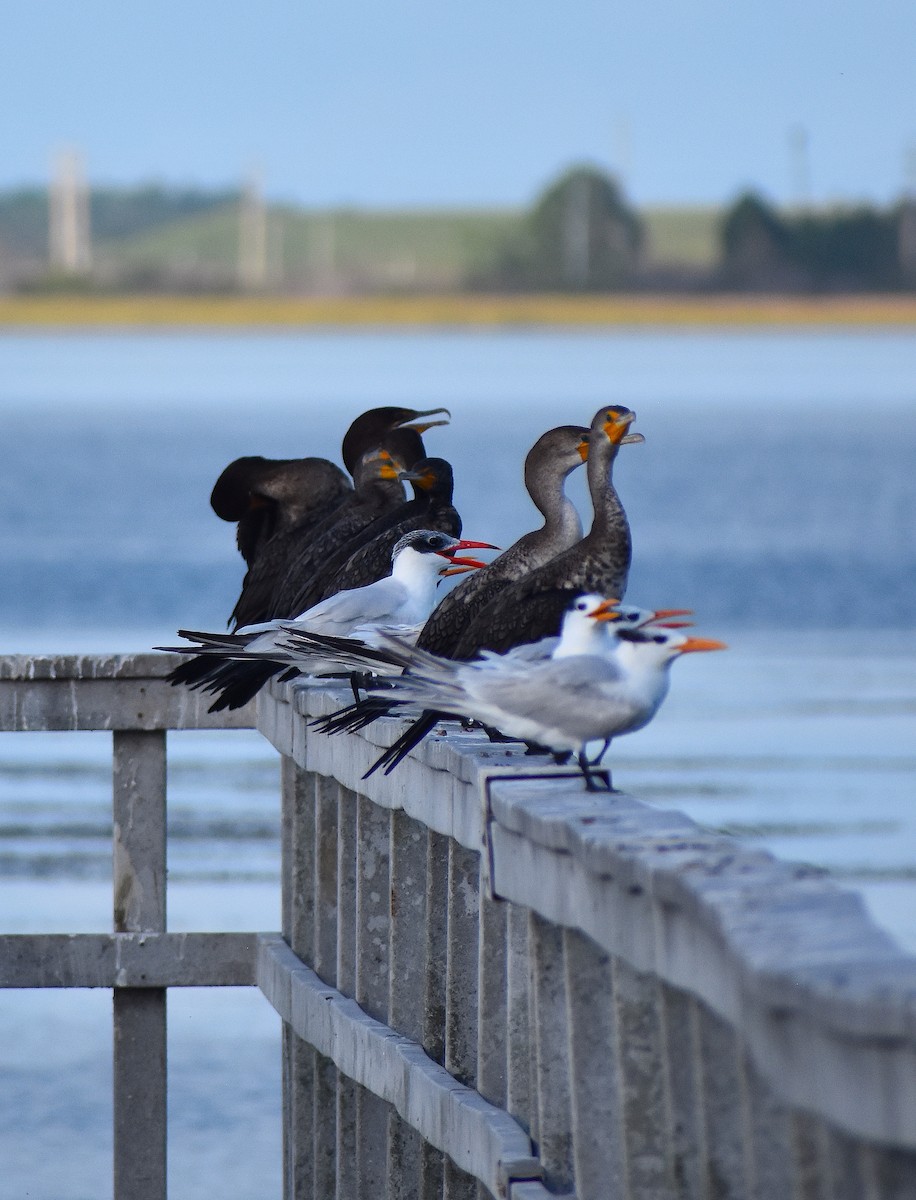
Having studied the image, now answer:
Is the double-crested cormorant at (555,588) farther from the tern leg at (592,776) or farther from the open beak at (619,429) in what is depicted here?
the tern leg at (592,776)

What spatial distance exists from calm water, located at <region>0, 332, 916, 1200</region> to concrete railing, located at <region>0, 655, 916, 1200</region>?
6.44 ft

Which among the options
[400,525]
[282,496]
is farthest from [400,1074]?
[282,496]

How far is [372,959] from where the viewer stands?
175 inches

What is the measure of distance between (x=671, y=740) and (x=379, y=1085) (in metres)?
10.1

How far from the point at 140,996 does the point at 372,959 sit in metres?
1.14

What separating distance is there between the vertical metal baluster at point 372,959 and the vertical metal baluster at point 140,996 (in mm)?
1035

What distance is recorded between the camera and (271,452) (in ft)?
197

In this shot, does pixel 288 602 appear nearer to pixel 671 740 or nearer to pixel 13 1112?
pixel 13 1112

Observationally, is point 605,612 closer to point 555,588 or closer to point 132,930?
point 555,588

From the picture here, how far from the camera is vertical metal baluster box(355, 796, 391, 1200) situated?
4.39 metres

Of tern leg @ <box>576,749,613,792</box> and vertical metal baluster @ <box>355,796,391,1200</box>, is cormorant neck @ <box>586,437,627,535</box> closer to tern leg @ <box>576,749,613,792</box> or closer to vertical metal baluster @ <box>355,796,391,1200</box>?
vertical metal baluster @ <box>355,796,391,1200</box>

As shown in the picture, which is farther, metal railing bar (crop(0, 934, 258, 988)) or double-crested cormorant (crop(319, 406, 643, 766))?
metal railing bar (crop(0, 934, 258, 988))

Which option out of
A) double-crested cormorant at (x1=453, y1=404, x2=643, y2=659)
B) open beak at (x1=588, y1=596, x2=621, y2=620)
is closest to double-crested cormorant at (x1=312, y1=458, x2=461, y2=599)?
double-crested cormorant at (x1=453, y1=404, x2=643, y2=659)

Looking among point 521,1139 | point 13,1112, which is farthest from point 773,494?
point 521,1139
